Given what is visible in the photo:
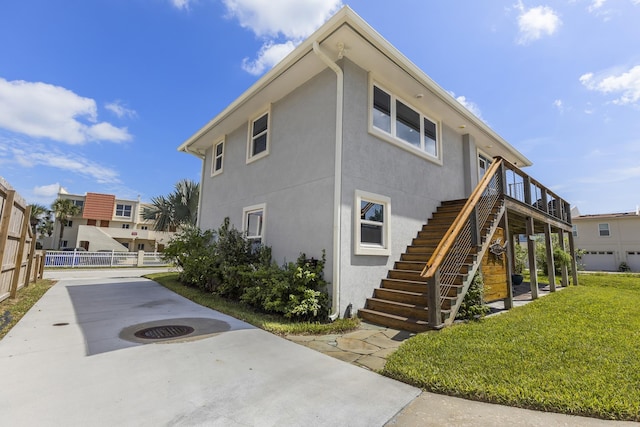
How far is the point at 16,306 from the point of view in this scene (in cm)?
596

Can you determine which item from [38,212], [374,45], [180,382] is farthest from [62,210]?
[180,382]

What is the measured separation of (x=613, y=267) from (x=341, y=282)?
32812 mm

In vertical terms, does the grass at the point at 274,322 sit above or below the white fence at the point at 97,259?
below

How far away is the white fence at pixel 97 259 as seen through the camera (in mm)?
17141

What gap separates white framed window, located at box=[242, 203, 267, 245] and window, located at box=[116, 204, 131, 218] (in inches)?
1369

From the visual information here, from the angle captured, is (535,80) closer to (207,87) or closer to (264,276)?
(264,276)

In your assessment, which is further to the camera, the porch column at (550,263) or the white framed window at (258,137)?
the porch column at (550,263)

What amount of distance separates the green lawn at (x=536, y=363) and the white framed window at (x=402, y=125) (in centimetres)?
449

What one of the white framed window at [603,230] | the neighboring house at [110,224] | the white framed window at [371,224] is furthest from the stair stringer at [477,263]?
the neighboring house at [110,224]

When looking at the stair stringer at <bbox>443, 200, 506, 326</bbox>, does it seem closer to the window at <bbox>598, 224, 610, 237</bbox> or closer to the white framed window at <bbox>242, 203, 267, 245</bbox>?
the white framed window at <bbox>242, 203, 267, 245</bbox>

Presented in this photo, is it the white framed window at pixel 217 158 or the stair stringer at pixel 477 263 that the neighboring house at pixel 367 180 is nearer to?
the stair stringer at pixel 477 263

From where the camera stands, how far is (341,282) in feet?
18.8

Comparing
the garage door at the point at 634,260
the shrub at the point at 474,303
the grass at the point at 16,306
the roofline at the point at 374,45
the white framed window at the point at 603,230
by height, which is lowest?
the grass at the point at 16,306

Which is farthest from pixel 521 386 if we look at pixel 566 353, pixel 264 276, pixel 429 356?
pixel 264 276
